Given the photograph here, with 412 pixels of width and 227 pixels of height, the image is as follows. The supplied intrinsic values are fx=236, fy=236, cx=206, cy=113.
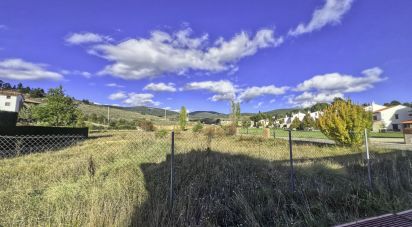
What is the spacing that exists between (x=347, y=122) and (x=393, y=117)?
5367 cm

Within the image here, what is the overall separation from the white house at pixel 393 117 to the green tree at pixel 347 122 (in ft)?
156

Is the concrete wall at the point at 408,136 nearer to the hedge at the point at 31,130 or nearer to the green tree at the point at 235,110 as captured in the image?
the green tree at the point at 235,110

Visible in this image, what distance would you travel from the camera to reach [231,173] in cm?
589

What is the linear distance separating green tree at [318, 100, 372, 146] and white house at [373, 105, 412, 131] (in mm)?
47425

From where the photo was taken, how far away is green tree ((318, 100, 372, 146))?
12367 millimetres

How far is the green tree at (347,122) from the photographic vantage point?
40.6 ft

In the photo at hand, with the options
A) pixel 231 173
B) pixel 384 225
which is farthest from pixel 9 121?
pixel 384 225

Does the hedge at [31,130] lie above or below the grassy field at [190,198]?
above

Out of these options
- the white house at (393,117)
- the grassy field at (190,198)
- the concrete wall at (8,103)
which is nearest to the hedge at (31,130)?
the grassy field at (190,198)

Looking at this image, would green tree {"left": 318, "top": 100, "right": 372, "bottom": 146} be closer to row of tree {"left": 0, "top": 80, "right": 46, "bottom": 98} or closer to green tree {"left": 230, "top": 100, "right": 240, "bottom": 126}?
green tree {"left": 230, "top": 100, "right": 240, "bottom": 126}

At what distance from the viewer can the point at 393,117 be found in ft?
175

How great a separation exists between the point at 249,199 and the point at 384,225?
6.49 feet

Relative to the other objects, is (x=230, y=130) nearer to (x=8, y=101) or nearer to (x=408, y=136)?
(x=408, y=136)

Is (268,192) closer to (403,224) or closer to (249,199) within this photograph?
(249,199)
